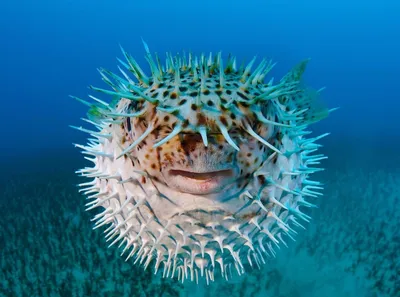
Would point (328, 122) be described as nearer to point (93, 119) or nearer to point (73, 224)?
point (73, 224)

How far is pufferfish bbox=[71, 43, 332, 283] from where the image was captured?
0.93 metres

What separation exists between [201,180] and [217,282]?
12.9 ft

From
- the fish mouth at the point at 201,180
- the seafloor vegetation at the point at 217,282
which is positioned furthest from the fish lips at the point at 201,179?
the seafloor vegetation at the point at 217,282

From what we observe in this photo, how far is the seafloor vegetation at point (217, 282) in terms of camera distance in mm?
4469

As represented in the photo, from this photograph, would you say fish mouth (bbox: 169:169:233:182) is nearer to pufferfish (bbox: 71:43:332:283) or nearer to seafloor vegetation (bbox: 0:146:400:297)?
pufferfish (bbox: 71:43:332:283)

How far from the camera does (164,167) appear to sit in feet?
3.23

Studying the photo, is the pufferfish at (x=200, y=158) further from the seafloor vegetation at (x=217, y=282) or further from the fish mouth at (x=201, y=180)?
the seafloor vegetation at (x=217, y=282)

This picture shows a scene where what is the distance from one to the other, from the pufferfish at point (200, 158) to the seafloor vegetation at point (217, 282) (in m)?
3.49

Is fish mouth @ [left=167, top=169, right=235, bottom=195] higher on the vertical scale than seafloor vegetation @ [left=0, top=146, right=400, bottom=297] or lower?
higher

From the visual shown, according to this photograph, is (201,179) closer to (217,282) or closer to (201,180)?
(201,180)

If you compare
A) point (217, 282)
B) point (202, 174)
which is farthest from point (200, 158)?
point (217, 282)

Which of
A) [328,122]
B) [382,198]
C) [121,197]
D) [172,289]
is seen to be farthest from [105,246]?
[328,122]

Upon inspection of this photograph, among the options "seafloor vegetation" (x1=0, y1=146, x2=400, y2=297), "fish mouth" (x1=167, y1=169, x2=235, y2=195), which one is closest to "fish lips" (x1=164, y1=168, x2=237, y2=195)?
"fish mouth" (x1=167, y1=169, x2=235, y2=195)

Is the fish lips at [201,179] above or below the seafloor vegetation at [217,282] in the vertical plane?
above
